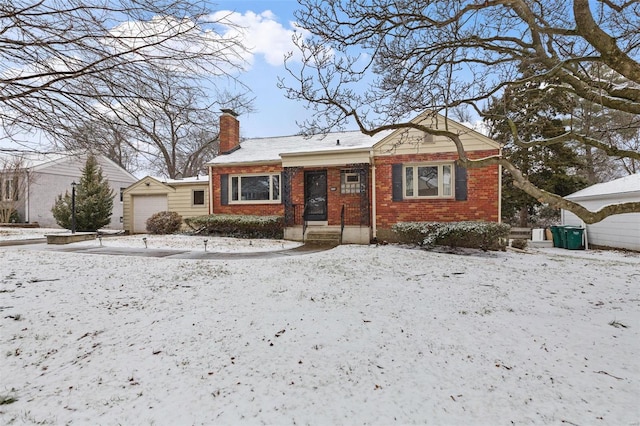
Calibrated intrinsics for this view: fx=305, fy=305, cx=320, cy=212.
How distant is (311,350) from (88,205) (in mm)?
16017

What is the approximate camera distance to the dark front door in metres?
12.4

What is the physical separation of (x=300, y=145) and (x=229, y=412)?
12.4 meters

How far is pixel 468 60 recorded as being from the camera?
6605 mm

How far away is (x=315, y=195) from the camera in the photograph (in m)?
12.5

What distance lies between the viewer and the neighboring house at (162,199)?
1456 centimetres

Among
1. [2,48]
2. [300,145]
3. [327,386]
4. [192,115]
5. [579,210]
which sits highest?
[300,145]

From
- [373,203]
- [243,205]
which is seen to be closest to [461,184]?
[373,203]

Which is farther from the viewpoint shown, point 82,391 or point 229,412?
point 82,391

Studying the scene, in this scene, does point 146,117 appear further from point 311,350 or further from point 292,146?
point 292,146

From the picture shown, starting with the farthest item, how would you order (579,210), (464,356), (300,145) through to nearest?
(300,145) < (579,210) < (464,356)

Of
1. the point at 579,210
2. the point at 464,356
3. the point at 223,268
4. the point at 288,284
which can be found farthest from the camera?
the point at 223,268

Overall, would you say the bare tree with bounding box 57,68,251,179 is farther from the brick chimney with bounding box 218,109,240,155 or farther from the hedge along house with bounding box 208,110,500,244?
the brick chimney with bounding box 218,109,240,155

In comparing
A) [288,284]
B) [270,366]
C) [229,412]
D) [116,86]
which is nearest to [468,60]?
[288,284]

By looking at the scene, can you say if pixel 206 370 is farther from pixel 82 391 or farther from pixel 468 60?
pixel 468 60
